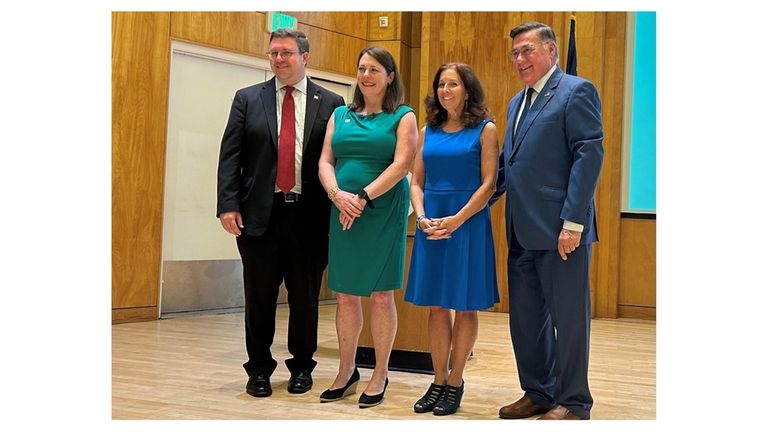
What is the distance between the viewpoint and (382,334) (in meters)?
3.48

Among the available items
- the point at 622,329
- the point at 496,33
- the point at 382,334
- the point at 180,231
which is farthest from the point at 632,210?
the point at 382,334

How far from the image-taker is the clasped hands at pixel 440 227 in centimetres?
323

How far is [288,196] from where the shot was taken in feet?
11.9

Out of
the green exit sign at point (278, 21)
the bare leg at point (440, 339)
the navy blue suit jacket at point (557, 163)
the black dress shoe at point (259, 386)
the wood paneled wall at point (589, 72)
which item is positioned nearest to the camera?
the navy blue suit jacket at point (557, 163)

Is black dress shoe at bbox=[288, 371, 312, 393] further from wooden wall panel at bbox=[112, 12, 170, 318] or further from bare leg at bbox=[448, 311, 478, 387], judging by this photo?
wooden wall panel at bbox=[112, 12, 170, 318]

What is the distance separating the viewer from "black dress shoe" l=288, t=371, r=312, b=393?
3.68 meters

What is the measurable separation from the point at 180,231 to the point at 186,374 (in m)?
2.37

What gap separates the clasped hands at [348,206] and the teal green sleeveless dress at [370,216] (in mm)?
56

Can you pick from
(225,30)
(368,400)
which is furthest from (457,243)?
(225,30)

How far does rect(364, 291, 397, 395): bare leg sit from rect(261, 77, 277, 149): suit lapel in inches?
32.4

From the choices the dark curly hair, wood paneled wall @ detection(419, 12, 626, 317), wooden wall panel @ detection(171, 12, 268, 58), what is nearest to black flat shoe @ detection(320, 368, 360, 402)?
the dark curly hair

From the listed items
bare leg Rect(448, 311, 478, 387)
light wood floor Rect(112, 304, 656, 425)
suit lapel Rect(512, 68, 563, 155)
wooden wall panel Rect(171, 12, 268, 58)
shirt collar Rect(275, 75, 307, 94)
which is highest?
wooden wall panel Rect(171, 12, 268, 58)

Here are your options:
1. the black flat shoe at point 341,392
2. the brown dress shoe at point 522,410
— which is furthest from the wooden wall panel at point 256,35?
the brown dress shoe at point 522,410

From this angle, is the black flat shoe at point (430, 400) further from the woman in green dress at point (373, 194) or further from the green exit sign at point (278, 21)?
the green exit sign at point (278, 21)
